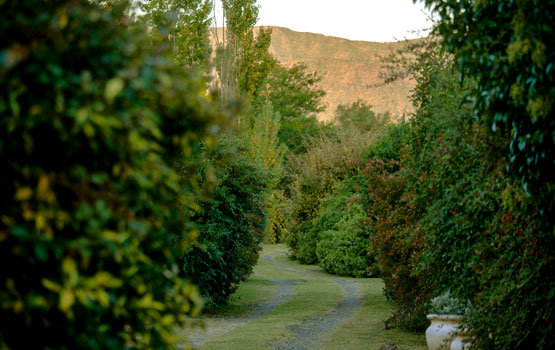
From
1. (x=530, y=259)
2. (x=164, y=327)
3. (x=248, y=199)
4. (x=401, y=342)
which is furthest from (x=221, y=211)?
(x=164, y=327)

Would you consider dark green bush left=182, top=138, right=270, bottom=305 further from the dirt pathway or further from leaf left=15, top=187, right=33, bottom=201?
leaf left=15, top=187, right=33, bottom=201

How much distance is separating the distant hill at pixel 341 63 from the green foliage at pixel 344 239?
56179 millimetres

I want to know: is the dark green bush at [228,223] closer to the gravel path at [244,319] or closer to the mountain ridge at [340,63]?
the gravel path at [244,319]

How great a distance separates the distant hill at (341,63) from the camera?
3452 inches

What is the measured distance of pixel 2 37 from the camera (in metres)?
2.02

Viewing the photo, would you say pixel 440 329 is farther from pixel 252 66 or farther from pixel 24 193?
pixel 252 66

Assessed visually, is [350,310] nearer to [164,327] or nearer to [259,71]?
[164,327]

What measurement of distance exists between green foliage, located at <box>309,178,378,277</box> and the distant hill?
184 ft

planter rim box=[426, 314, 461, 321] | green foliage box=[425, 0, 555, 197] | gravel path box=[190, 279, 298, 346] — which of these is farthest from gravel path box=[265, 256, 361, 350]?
green foliage box=[425, 0, 555, 197]

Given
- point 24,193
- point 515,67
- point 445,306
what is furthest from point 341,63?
point 24,193

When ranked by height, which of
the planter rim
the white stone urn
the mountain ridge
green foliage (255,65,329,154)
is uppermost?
the mountain ridge

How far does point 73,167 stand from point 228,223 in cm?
1349

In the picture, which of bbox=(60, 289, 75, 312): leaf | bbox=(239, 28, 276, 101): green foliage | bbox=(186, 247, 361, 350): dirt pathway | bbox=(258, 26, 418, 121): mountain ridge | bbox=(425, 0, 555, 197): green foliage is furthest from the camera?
bbox=(258, 26, 418, 121): mountain ridge

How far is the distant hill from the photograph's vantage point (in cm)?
8769
